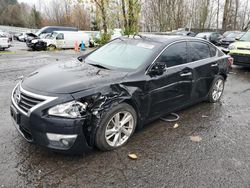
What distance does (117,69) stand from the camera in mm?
3570

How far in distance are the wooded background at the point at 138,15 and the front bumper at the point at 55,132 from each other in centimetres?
947

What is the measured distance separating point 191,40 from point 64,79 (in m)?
2.76

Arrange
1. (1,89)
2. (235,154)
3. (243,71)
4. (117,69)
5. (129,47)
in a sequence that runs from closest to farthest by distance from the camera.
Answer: (235,154)
(117,69)
(129,47)
(1,89)
(243,71)

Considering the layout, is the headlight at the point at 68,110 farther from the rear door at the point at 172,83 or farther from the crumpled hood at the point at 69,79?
the rear door at the point at 172,83

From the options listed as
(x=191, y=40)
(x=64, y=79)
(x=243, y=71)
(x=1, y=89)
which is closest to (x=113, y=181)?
(x=64, y=79)

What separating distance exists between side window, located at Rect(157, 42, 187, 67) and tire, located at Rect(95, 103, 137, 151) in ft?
3.61

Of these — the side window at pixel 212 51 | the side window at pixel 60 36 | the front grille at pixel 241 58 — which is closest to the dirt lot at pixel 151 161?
the side window at pixel 212 51

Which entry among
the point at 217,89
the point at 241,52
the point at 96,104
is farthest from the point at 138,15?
the point at 96,104

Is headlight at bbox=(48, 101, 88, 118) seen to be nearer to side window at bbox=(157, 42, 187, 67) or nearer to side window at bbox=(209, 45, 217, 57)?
side window at bbox=(157, 42, 187, 67)

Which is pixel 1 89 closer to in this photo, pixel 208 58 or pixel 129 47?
pixel 129 47

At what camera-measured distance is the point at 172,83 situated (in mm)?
3902

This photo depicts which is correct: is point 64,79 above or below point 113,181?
above

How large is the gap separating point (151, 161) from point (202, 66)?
8.00ft

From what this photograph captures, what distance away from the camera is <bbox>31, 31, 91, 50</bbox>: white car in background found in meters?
19.3
